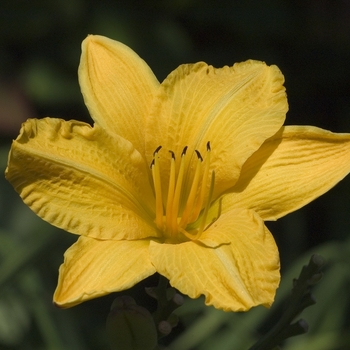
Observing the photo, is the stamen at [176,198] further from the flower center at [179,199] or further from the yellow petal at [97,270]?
the yellow petal at [97,270]

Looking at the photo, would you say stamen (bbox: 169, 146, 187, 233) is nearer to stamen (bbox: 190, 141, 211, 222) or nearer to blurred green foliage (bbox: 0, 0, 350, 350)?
stamen (bbox: 190, 141, 211, 222)

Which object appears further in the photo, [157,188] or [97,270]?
[157,188]

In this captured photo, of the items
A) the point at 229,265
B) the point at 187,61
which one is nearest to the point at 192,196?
the point at 229,265

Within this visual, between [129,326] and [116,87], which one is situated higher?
[116,87]

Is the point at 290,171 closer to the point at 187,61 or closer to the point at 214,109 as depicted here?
the point at 214,109


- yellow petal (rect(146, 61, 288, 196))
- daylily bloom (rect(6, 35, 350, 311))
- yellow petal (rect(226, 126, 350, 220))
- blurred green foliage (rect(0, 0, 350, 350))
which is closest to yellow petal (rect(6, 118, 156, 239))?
daylily bloom (rect(6, 35, 350, 311))

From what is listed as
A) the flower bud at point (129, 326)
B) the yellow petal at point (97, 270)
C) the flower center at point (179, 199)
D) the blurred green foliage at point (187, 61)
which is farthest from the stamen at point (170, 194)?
the blurred green foliage at point (187, 61)
